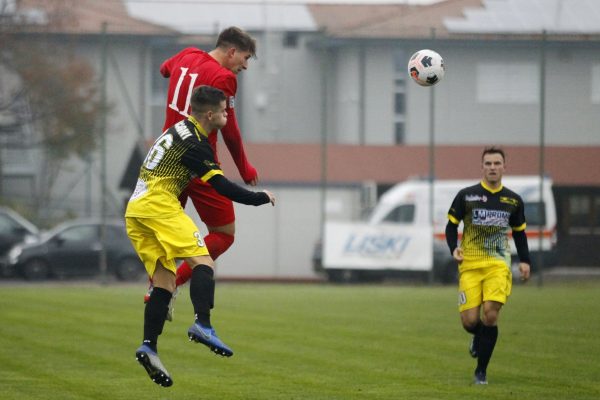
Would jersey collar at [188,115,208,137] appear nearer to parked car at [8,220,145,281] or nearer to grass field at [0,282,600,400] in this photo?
grass field at [0,282,600,400]

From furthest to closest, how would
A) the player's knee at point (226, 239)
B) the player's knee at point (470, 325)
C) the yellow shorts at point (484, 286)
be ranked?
the player's knee at point (470, 325), the yellow shorts at point (484, 286), the player's knee at point (226, 239)

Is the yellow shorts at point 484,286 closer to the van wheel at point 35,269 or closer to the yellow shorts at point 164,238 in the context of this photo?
the yellow shorts at point 164,238

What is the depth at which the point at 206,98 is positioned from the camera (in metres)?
8.89

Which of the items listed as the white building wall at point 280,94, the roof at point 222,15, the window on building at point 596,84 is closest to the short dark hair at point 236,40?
the roof at point 222,15

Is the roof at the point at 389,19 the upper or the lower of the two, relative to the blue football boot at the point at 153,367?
upper

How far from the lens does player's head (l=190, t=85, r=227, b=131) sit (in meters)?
8.89

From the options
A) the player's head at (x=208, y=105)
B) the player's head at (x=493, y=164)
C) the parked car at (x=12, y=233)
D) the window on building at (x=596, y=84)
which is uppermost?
the window on building at (x=596, y=84)

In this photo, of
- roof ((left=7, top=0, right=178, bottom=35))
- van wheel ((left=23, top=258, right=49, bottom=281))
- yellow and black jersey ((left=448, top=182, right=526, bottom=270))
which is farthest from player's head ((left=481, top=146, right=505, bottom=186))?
van wheel ((left=23, top=258, right=49, bottom=281))

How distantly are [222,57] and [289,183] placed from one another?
69.6 feet

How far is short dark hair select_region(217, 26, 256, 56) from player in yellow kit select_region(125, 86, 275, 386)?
3.20ft

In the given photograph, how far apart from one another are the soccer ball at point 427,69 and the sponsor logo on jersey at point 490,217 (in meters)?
1.34

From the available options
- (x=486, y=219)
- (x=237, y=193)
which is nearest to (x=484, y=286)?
(x=486, y=219)

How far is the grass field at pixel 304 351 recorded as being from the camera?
10.5 meters

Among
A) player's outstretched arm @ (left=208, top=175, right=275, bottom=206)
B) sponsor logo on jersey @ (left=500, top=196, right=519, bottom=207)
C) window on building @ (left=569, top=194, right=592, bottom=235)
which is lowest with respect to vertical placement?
window on building @ (left=569, top=194, right=592, bottom=235)
